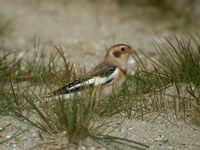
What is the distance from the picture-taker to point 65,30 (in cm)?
1036

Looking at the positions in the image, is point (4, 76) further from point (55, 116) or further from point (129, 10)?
point (129, 10)

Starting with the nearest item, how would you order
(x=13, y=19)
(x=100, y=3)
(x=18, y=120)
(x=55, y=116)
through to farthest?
(x=55, y=116) < (x=18, y=120) < (x=13, y=19) < (x=100, y=3)

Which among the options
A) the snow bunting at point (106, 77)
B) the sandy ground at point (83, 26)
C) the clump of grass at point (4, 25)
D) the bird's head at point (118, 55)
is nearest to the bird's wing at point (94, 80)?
the snow bunting at point (106, 77)

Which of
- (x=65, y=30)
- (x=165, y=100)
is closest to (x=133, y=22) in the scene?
(x=65, y=30)

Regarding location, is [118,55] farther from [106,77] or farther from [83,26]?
[83,26]

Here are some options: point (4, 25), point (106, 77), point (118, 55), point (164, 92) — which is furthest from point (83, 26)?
point (164, 92)

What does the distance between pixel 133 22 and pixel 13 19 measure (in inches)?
78.4

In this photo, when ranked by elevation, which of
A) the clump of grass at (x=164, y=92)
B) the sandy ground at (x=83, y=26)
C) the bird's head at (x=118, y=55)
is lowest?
the clump of grass at (x=164, y=92)

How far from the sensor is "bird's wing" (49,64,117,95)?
5.50 meters

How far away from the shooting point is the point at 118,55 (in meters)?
6.19

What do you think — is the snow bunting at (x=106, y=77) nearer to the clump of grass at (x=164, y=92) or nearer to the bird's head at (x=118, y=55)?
the bird's head at (x=118, y=55)

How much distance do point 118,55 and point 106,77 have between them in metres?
0.42

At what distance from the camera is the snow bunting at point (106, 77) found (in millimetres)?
5527

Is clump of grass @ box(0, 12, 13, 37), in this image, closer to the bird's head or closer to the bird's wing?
the bird's head
